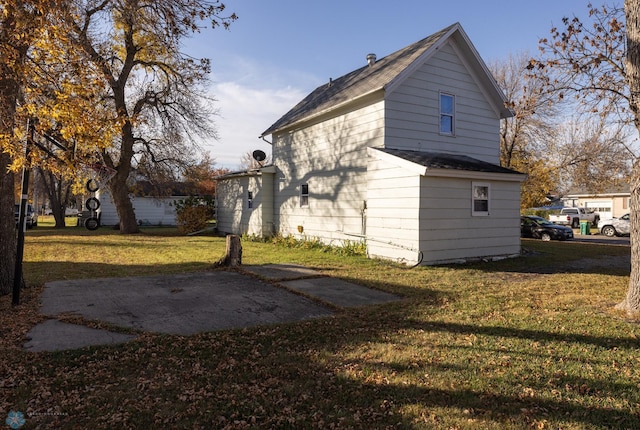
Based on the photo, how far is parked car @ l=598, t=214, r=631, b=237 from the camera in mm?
25547

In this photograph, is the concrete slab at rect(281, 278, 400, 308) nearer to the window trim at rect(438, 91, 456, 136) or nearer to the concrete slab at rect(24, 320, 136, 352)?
the concrete slab at rect(24, 320, 136, 352)

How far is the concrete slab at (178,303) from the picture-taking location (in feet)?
19.2

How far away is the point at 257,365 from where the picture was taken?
427cm

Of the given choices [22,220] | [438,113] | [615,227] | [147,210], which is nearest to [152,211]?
[147,210]

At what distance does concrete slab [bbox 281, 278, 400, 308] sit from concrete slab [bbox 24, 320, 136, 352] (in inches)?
136

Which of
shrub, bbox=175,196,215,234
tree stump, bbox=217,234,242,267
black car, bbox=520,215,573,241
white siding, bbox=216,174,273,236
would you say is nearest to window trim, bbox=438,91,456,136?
tree stump, bbox=217,234,242,267

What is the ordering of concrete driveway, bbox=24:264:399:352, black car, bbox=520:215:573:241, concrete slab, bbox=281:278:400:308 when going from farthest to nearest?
black car, bbox=520:215:573:241 → concrete slab, bbox=281:278:400:308 → concrete driveway, bbox=24:264:399:352

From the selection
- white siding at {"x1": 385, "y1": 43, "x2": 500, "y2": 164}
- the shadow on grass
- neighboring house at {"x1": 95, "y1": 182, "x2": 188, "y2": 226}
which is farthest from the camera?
neighboring house at {"x1": 95, "y1": 182, "x2": 188, "y2": 226}

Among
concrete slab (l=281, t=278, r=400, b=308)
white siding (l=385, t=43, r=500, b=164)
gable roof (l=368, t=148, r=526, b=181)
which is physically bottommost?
concrete slab (l=281, t=278, r=400, b=308)

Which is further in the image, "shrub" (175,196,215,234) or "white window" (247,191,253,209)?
"shrub" (175,196,215,234)

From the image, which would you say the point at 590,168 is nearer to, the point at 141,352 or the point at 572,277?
the point at 572,277

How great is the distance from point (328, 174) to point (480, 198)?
572 centimetres

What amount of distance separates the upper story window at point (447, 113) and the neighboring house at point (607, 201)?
29.5 metres

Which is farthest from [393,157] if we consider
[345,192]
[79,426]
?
[79,426]
